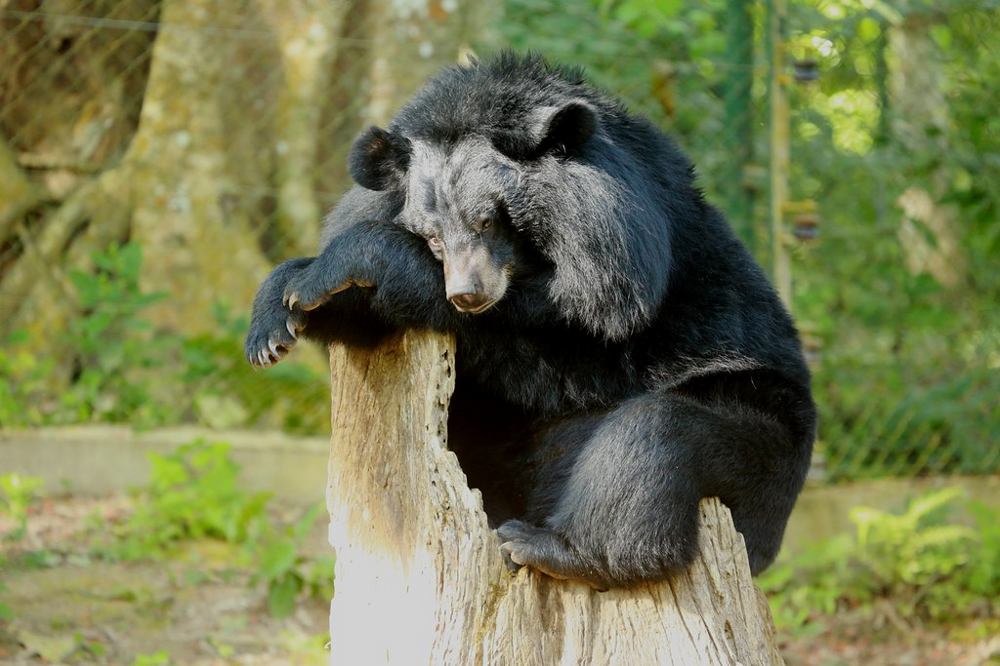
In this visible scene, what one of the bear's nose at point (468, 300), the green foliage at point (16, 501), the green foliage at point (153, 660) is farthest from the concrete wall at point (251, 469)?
the bear's nose at point (468, 300)

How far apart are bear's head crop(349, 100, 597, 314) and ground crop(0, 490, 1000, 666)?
2.34m

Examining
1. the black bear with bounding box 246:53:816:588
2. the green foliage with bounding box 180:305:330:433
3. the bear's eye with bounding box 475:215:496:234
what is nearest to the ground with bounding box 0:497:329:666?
the green foliage with bounding box 180:305:330:433

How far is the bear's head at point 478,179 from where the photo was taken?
3447mm

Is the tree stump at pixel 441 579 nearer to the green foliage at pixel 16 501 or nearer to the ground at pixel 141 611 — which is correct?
the ground at pixel 141 611

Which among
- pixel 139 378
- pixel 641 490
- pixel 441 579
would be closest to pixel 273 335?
pixel 441 579

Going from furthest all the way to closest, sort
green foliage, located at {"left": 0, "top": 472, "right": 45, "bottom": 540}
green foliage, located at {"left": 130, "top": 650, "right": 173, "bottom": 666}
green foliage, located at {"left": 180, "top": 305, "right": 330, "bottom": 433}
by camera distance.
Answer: green foliage, located at {"left": 180, "top": 305, "right": 330, "bottom": 433}, green foliage, located at {"left": 0, "top": 472, "right": 45, "bottom": 540}, green foliage, located at {"left": 130, "top": 650, "right": 173, "bottom": 666}

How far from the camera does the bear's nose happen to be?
3.22 meters

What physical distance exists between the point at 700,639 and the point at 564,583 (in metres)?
0.45

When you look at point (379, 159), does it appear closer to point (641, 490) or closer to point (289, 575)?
point (641, 490)

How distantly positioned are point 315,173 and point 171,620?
3.49m

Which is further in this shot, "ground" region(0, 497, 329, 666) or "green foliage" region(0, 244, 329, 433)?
"green foliage" region(0, 244, 329, 433)

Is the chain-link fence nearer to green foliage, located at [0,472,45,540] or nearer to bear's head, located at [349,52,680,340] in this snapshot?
green foliage, located at [0,472,45,540]

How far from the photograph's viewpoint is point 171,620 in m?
5.27

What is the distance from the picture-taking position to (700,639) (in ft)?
10.9
